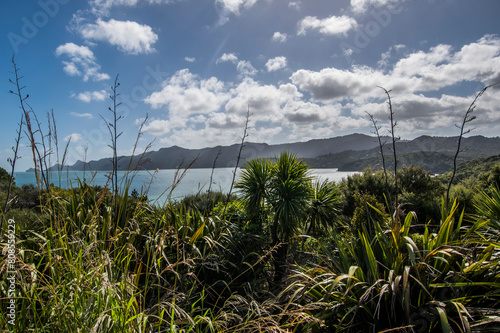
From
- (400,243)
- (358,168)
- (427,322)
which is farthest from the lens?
(358,168)

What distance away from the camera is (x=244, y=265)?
369 cm

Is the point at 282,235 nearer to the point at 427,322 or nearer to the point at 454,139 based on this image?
the point at 454,139

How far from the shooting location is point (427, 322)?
1.77 meters

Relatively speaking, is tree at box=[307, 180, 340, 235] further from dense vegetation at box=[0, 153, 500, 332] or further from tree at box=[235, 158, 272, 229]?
tree at box=[235, 158, 272, 229]

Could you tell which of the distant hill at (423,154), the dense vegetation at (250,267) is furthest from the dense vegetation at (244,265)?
the distant hill at (423,154)

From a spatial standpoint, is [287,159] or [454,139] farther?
[287,159]

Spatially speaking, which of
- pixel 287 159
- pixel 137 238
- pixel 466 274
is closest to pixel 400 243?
pixel 466 274

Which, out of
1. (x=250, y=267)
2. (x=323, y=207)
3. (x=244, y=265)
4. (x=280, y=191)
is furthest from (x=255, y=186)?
(x=250, y=267)

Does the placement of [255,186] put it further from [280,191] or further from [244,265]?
[244,265]

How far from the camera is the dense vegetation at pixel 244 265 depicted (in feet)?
5.03

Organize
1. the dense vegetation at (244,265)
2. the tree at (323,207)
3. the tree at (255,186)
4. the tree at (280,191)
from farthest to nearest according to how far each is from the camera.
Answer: the tree at (323,207) < the tree at (255,186) < the tree at (280,191) < the dense vegetation at (244,265)

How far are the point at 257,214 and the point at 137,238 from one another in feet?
10.3

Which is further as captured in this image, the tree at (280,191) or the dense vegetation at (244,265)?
the tree at (280,191)

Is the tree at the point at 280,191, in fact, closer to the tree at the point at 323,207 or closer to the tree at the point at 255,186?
the tree at the point at 255,186
